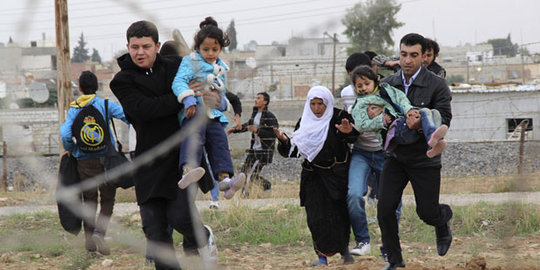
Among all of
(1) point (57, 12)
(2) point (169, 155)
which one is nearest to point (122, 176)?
(2) point (169, 155)

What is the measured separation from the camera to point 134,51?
4488 mm

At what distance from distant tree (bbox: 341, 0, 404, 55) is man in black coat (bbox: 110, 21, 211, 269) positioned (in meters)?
1.30

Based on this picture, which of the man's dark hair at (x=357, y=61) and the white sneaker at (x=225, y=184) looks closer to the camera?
the white sneaker at (x=225, y=184)

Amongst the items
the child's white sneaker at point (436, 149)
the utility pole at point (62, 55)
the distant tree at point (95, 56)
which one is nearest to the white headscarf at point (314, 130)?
the child's white sneaker at point (436, 149)

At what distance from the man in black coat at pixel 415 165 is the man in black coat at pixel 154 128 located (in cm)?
154

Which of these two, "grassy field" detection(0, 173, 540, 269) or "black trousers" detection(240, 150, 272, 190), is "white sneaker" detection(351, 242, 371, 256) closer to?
"grassy field" detection(0, 173, 540, 269)

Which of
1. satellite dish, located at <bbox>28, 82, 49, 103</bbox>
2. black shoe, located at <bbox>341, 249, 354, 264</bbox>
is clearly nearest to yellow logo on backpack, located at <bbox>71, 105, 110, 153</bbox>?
satellite dish, located at <bbox>28, 82, 49, 103</bbox>

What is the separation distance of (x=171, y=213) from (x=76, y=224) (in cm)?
295

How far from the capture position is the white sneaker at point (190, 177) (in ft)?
14.2

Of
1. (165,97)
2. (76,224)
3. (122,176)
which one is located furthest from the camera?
(76,224)

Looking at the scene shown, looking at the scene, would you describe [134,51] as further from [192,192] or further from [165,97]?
[192,192]

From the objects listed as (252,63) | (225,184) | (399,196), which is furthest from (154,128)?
(399,196)

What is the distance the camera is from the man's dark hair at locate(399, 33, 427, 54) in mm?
5348

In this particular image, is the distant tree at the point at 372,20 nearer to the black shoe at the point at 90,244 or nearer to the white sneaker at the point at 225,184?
the white sneaker at the point at 225,184
